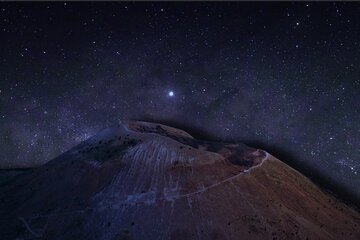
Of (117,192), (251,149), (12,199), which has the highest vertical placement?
(251,149)

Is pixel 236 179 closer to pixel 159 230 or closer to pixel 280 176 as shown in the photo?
pixel 280 176

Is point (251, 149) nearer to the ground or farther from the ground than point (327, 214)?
farther from the ground

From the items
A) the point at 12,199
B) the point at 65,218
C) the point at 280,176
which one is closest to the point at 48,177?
the point at 12,199

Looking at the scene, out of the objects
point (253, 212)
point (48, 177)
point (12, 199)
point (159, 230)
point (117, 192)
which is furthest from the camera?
point (48, 177)

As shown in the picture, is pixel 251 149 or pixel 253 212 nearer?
pixel 253 212

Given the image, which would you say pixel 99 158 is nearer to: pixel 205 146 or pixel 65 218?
pixel 65 218

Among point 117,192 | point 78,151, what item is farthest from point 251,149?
point 78,151

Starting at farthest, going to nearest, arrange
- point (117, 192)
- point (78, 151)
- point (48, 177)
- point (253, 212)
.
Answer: point (78, 151)
point (48, 177)
point (117, 192)
point (253, 212)
